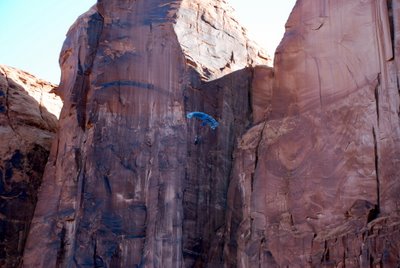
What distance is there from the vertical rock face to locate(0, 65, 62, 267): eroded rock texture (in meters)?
1.41

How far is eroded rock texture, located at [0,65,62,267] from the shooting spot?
89.6 feet

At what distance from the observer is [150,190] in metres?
24.3

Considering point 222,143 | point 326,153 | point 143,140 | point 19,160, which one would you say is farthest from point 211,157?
point 19,160

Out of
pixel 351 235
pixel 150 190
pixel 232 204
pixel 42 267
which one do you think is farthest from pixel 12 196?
pixel 351 235

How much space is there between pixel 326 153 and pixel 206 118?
479 cm

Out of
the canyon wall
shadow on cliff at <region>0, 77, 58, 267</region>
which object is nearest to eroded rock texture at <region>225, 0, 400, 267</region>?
the canyon wall

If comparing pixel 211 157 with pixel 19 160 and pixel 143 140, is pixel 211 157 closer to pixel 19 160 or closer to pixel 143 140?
pixel 143 140

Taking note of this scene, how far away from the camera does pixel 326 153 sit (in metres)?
22.0

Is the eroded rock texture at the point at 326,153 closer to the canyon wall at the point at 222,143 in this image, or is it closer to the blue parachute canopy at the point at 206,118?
the canyon wall at the point at 222,143

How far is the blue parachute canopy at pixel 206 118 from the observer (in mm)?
25062

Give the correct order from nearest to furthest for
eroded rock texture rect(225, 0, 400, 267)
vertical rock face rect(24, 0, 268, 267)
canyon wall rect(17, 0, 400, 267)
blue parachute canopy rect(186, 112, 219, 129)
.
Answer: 1. eroded rock texture rect(225, 0, 400, 267)
2. canyon wall rect(17, 0, 400, 267)
3. vertical rock face rect(24, 0, 268, 267)
4. blue parachute canopy rect(186, 112, 219, 129)

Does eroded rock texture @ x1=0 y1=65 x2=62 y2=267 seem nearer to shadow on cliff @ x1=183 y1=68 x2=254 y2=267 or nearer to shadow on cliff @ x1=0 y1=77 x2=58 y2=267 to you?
shadow on cliff @ x1=0 y1=77 x2=58 y2=267

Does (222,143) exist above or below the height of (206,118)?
below

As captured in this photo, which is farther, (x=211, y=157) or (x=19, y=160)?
(x=19, y=160)
